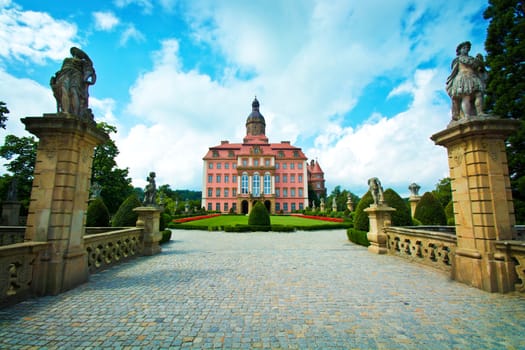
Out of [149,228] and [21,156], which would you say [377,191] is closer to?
[149,228]

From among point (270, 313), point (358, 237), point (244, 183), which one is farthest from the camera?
point (244, 183)

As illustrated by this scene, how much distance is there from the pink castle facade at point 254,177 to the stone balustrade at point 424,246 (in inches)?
1617

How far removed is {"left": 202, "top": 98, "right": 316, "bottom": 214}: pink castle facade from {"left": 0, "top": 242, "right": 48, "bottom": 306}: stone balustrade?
147 feet

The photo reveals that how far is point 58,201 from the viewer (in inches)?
184

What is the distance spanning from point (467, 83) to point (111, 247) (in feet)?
31.5

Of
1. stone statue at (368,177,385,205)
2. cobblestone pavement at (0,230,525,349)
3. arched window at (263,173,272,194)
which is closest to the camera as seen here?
cobblestone pavement at (0,230,525,349)

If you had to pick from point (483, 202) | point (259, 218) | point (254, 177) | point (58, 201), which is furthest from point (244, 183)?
point (483, 202)

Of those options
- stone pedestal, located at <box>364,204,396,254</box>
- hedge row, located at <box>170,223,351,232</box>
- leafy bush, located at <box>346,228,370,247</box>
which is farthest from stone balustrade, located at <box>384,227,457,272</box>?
hedge row, located at <box>170,223,351,232</box>

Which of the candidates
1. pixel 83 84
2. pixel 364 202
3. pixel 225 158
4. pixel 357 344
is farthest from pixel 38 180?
pixel 225 158

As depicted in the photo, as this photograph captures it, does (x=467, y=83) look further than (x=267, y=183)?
No

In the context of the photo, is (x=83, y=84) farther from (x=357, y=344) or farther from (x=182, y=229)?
(x=182, y=229)

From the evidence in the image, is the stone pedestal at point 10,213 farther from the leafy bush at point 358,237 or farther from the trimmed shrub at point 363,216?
the trimmed shrub at point 363,216

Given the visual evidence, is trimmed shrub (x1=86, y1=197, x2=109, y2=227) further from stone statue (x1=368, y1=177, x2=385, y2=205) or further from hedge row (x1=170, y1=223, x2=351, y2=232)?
stone statue (x1=368, y1=177, x2=385, y2=205)

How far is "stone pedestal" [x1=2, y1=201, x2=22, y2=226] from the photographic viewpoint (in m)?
14.4
